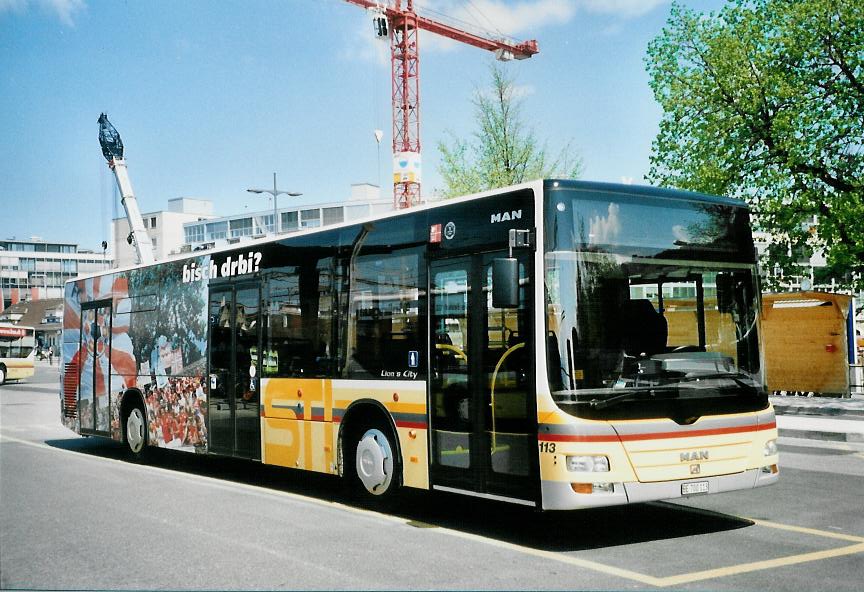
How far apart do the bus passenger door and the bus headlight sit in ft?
32.9

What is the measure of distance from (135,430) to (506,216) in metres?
8.60

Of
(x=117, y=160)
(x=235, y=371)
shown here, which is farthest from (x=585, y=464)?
(x=117, y=160)

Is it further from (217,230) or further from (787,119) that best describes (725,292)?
(217,230)

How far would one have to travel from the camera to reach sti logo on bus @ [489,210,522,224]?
25.3 ft

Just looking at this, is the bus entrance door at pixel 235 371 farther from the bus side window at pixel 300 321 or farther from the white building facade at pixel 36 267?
the white building facade at pixel 36 267

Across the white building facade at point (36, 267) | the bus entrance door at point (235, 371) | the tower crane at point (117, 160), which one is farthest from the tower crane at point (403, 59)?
the white building facade at point (36, 267)

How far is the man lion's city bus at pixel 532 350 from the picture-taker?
7191 mm

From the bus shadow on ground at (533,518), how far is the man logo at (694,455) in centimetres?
72

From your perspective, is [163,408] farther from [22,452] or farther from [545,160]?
[545,160]

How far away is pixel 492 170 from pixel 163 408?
22.0 metres

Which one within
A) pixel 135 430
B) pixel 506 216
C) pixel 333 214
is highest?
pixel 333 214

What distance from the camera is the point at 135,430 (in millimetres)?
14086

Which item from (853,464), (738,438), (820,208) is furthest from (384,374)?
(820,208)

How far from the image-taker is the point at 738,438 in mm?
7684
